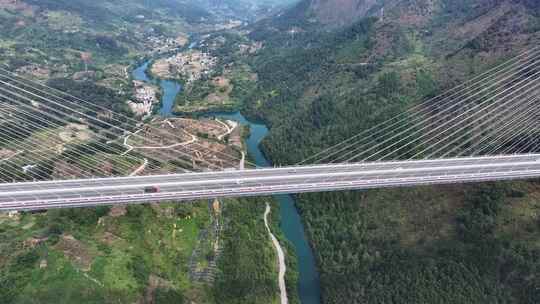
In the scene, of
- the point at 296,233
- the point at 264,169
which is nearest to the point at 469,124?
Answer: the point at 296,233

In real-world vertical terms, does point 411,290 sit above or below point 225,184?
below

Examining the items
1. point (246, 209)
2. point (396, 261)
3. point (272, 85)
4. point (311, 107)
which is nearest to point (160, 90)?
point (272, 85)

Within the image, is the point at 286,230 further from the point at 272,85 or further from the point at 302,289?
the point at 272,85

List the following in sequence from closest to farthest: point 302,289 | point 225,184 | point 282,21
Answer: point 225,184 < point 302,289 < point 282,21


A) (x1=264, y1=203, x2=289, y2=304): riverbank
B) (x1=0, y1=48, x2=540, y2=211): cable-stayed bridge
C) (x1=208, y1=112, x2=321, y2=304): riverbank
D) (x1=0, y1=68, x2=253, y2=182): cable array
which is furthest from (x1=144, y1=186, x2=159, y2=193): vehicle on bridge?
(x1=208, y1=112, x2=321, y2=304): riverbank

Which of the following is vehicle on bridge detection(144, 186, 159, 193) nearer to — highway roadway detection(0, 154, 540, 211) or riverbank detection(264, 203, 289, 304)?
highway roadway detection(0, 154, 540, 211)

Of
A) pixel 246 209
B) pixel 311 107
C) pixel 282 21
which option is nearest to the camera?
pixel 246 209

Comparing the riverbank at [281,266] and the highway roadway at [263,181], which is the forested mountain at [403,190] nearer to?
the riverbank at [281,266]
